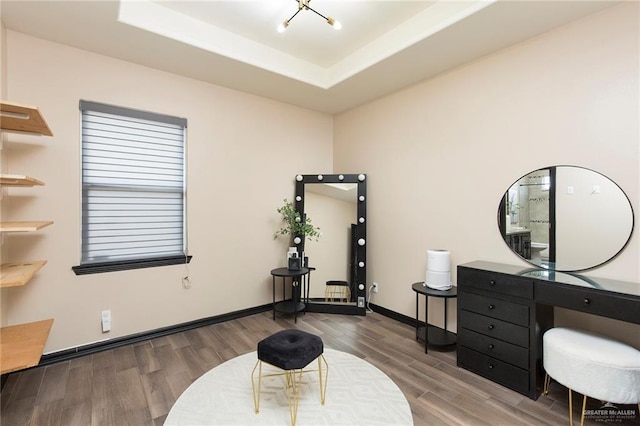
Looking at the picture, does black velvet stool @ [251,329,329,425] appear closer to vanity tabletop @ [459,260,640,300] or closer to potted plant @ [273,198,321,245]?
vanity tabletop @ [459,260,640,300]

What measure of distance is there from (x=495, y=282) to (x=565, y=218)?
76 centimetres

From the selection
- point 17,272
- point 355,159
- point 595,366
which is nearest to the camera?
point 595,366

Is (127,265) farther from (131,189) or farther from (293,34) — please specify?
(293,34)

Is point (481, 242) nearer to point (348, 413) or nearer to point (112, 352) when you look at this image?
point (348, 413)

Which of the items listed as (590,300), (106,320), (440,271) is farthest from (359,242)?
(106,320)

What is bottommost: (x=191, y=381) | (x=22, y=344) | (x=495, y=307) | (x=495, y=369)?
(x=191, y=381)

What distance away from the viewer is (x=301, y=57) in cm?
346

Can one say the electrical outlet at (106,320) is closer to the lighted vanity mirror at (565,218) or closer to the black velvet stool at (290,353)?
the black velvet stool at (290,353)

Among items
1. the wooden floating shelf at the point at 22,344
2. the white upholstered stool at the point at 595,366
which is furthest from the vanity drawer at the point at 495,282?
the wooden floating shelf at the point at 22,344

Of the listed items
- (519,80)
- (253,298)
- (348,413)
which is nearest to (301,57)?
(519,80)

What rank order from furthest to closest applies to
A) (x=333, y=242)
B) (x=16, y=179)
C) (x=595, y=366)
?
(x=333, y=242)
(x=16, y=179)
(x=595, y=366)

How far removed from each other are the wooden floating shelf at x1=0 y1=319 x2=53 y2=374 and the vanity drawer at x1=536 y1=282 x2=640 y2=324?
333cm

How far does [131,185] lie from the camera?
3.08 meters

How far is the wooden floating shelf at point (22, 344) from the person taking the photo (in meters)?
1.83
